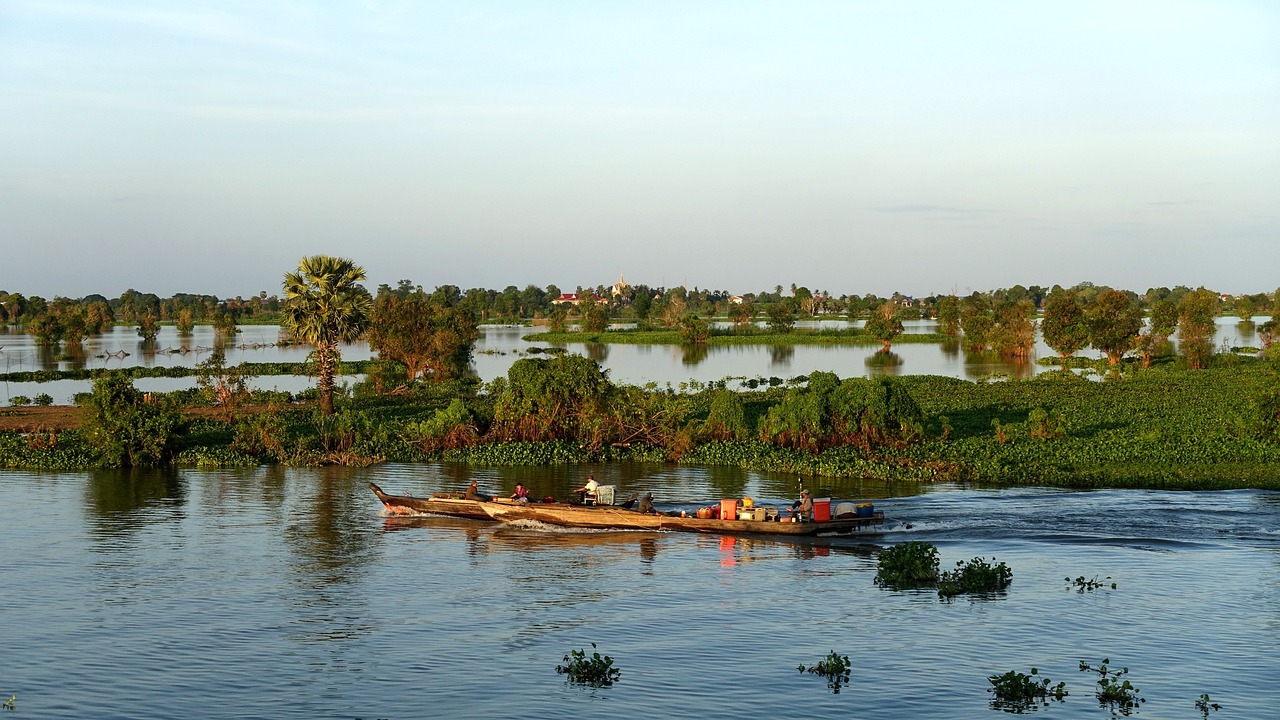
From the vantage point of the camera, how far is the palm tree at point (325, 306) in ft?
168

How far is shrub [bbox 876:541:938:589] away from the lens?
84.2 ft

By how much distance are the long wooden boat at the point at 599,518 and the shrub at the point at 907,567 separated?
146 inches

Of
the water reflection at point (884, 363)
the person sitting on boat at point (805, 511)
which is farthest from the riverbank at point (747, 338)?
the person sitting on boat at point (805, 511)

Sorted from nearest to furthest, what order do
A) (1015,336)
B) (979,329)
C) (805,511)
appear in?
1. (805,511)
2. (1015,336)
3. (979,329)

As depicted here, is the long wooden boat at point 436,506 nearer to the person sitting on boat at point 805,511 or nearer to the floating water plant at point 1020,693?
the person sitting on boat at point 805,511

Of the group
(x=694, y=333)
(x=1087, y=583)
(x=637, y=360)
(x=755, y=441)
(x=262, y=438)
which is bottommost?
(x=1087, y=583)

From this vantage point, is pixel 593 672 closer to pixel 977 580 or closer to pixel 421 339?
pixel 977 580

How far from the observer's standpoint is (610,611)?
23812 mm

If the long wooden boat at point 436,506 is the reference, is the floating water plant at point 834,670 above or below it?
below

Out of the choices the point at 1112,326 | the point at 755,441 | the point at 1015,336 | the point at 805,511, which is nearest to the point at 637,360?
the point at 1015,336

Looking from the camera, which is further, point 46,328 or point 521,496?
point 46,328

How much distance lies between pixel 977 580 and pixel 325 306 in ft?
115

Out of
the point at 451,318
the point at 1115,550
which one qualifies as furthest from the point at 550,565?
the point at 451,318

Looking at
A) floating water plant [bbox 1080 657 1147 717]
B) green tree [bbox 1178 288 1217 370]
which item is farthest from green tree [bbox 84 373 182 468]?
green tree [bbox 1178 288 1217 370]
